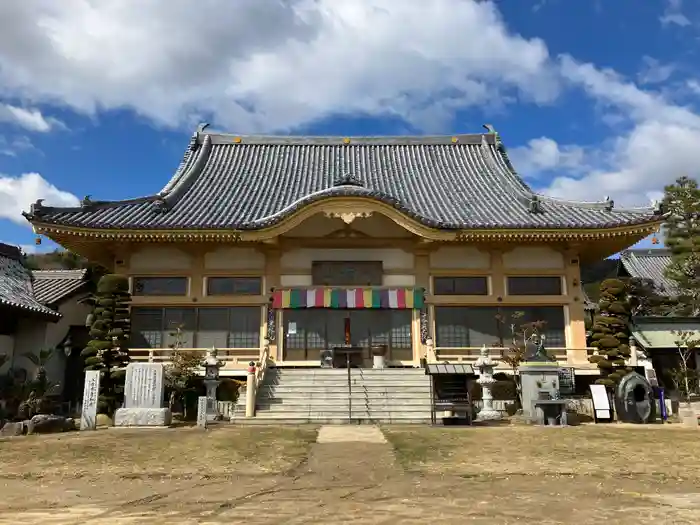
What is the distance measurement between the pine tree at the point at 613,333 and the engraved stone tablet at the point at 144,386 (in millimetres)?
11738

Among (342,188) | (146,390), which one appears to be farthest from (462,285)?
(146,390)

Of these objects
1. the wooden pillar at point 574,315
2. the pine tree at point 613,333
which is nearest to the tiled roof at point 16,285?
the pine tree at point 613,333

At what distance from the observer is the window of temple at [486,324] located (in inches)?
764

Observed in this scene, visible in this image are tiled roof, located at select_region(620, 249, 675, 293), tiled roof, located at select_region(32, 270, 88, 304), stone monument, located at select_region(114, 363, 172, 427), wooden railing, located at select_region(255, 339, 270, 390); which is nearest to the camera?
stone monument, located at select_region(114, 363, 172, 427)

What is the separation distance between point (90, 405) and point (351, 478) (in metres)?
8.59

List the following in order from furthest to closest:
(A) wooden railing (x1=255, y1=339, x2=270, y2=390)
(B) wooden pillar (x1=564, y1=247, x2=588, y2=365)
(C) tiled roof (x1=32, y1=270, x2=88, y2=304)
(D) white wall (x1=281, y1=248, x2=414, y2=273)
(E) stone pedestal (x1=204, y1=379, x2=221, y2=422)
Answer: (C) tiled roof (x1=32, y1=270, x2=88, y2=304) < (D) white wall (x1=281, y1=248, x2=414, y2=273) < (B) wooden pillar (x1=564, y1=247, x2=588, y2=365) < (A) wooden railing (x1=255, y1=339, x2=270, y2=390) < (E) stone pedestal (x1=204, y1=379, x2=221, y2=422)

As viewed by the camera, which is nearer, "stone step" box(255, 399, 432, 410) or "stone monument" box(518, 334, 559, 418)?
"stone monument" box(518, 334, 559, 418)

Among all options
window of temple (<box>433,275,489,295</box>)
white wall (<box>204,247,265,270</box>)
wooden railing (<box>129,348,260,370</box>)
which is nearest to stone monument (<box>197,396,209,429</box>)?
wooden railing (<box>129,348,260,370</box>)

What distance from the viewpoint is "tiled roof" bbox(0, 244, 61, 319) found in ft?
57.9

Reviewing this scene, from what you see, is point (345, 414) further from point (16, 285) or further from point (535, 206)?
point (16, 285)

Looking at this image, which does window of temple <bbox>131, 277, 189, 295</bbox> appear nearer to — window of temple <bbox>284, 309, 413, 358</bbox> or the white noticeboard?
window of temple <bbox>284, 309, 413, 358</bbox>

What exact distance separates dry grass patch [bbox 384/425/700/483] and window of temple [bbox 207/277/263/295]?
8739 mm

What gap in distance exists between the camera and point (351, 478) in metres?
6.98

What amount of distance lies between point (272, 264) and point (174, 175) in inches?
308
